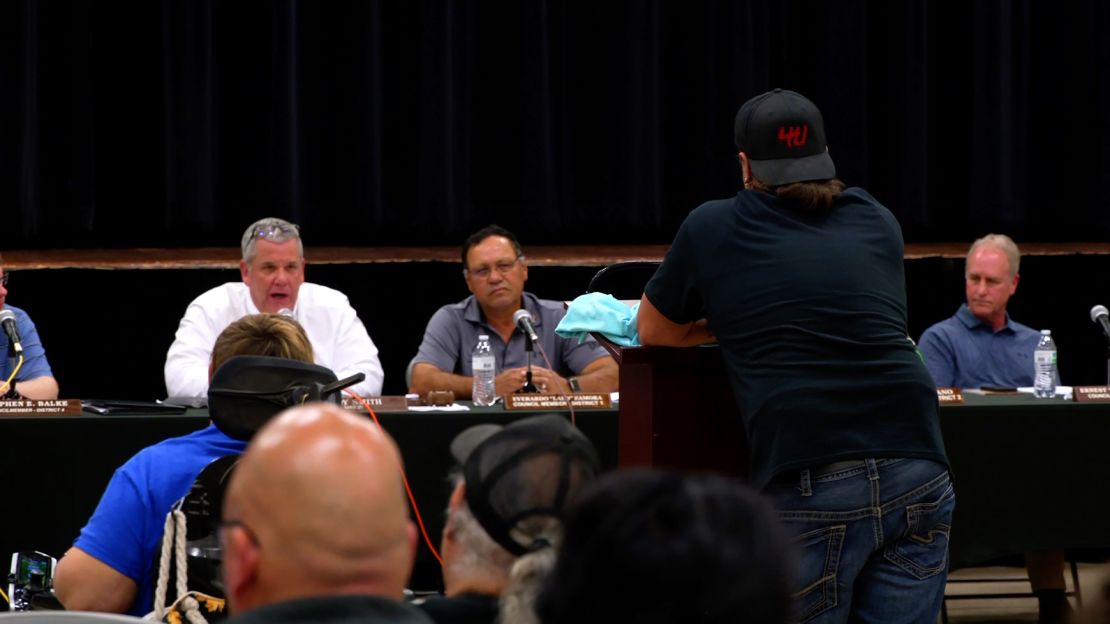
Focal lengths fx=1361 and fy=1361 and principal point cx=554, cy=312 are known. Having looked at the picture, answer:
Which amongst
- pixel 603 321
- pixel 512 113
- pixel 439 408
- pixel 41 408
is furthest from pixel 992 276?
pixel 41 408

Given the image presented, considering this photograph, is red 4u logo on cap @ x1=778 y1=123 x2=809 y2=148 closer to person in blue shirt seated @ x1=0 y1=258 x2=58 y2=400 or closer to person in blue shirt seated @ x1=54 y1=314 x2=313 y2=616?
person in blue shirt seated @ x1=54 y1=314 x2=313 y2=616

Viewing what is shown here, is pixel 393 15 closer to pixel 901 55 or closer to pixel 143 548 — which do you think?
pixel 901 55

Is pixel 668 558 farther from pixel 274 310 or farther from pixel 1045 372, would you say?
pixel 274 310

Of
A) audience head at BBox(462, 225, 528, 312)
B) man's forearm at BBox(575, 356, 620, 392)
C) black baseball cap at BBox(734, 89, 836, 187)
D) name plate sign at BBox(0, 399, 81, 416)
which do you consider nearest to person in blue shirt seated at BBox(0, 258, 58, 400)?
name plate sign at BBox(0, 399, 81, 416)

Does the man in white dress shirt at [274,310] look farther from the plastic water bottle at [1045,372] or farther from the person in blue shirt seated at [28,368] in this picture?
the plastic water bottle at [1045,372]

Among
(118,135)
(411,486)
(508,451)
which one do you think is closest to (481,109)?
(118,135)

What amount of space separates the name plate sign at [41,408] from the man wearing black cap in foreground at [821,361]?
2.05 meters

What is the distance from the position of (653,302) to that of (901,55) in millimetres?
4384

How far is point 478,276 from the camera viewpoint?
4.54 metres

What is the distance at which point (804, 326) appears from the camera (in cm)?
211

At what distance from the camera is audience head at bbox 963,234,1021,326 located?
5.02 meters

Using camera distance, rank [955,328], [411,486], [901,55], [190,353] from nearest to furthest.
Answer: [411,486] → [190,353] → [955,328] → [901,55]

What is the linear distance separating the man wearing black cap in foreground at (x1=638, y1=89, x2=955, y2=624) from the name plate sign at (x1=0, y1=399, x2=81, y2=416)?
2.05 metres

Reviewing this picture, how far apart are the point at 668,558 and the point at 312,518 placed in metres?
0.26
